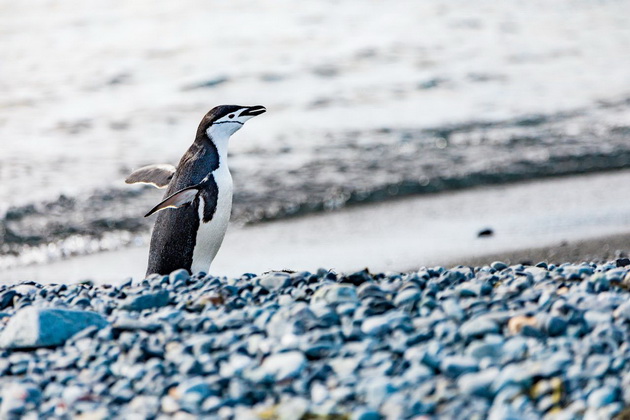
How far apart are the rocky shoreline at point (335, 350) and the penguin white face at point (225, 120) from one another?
6.33 feet

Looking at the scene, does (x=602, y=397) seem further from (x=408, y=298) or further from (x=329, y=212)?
(x=329, y=212)

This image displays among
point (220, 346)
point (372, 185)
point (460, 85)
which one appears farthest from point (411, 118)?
point (220, 346)

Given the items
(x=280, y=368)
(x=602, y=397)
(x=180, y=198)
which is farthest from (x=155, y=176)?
(x=602, y=397)

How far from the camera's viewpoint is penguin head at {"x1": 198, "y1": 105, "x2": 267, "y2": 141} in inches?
228

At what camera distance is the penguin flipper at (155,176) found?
612 centimetres

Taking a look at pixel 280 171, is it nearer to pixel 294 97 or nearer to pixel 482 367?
pixel 294 97

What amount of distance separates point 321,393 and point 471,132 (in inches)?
350

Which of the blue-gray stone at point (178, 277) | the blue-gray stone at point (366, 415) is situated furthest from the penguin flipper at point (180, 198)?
the blue-gray stone at point (366, 415)

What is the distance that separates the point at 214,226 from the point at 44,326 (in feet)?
6.82

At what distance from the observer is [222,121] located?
583cm

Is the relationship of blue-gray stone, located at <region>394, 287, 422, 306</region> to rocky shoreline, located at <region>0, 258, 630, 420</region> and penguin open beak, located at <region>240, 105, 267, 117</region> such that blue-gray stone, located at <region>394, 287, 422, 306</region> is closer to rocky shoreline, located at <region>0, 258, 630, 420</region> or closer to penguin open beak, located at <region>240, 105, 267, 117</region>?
rocky shoreline, located at <region>0, 258, 630, 420</region>

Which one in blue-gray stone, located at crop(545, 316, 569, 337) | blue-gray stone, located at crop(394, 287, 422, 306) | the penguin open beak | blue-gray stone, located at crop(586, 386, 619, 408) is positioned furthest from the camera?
the penguin open beak

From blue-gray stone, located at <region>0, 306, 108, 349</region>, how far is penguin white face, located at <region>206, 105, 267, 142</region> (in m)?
2.27

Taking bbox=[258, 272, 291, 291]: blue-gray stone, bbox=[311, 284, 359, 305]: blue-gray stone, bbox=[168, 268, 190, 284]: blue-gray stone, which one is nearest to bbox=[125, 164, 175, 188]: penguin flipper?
bbox=[168, 268, 190, 284]: blue-gray stone
